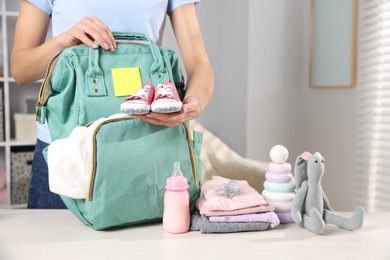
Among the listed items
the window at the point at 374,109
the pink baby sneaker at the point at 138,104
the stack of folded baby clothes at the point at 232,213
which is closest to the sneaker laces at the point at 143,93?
the pink baby sneaker at the point at 138,104

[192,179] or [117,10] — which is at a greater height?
[117,10]

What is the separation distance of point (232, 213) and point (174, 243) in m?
0.13

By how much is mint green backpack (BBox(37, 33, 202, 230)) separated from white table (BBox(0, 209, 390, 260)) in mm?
45

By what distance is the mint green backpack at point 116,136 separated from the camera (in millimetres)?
810

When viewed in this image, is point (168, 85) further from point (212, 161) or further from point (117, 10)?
point (212, 161)

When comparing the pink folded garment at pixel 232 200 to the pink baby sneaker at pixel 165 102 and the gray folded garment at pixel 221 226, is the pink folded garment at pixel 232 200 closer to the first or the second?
the gray folded garment at pixel 221 226

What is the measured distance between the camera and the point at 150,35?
107 cm

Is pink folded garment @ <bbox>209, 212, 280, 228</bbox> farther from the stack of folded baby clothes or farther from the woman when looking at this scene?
the woman

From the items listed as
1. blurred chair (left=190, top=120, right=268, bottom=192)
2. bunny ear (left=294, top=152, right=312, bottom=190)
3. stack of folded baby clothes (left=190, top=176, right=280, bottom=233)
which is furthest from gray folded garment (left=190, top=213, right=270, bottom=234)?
blurred chair (left=190, top=120, right=268, bottom=192)

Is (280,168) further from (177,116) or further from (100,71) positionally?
(100,71)

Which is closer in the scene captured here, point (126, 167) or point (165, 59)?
point (126, 167)

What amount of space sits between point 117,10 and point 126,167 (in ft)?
1.28

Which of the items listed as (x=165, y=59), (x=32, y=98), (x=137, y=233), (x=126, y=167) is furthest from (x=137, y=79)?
(x=32, y=98)

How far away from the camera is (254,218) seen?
85 cm
